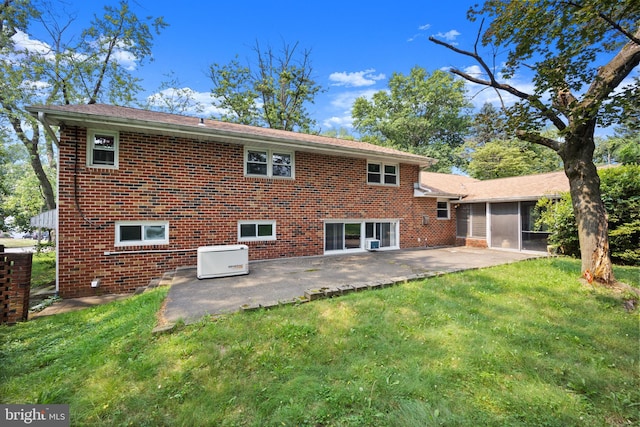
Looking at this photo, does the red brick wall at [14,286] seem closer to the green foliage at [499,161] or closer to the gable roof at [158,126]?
the gable roof at [158,126]

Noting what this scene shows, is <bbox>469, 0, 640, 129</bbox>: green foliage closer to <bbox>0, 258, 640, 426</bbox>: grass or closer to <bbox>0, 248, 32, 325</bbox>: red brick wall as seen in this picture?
<bbox>0, 258, 640, 426</bbox>: grass

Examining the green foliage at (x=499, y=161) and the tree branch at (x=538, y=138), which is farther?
the green foliage at (x=499, y=161)

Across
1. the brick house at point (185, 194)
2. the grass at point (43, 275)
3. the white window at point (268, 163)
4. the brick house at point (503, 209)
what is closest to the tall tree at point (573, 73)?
the brick house at point (185, 194)

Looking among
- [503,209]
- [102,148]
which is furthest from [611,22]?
[102,148]

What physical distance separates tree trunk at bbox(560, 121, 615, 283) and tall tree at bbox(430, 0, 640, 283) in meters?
0.02

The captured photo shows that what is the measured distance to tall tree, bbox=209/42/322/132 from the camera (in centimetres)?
2150

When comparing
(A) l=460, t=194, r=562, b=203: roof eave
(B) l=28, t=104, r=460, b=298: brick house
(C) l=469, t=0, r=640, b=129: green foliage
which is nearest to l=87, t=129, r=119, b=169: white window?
(B) l=28, t=104, r=460, b=298: brick house

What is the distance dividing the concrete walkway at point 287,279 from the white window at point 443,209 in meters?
4.13

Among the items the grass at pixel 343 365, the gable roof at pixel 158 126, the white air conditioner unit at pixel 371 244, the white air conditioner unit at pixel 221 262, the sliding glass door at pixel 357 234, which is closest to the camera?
the grass at pixel 343 365

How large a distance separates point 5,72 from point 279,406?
20.0 meters

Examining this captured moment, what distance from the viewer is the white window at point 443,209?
13589 millimetres

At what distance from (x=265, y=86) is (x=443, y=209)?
17364mm

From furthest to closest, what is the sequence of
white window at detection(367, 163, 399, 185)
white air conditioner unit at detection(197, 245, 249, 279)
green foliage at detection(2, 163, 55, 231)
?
green foliage at detection(2, 163, 55, 231), white window at detection(367, 163, 399, 185), white air conditioner unit at detection(197, 245, 249, 279)

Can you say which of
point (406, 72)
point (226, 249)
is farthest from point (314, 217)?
point (406, 72)
